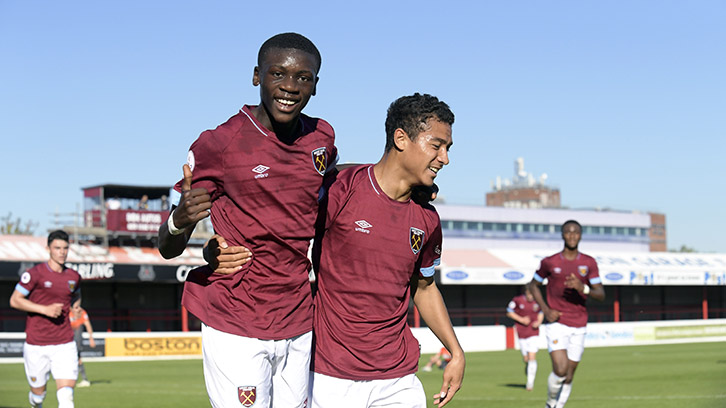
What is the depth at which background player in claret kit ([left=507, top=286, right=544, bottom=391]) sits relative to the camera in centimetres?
1916

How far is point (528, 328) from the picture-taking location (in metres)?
21.4

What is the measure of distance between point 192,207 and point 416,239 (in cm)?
162

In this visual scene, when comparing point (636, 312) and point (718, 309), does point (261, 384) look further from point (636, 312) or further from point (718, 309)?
point (718, 309)

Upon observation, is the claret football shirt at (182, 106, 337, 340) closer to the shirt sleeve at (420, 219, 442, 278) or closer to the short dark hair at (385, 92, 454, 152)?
the short dark hair at (385, 92, 454, 152)

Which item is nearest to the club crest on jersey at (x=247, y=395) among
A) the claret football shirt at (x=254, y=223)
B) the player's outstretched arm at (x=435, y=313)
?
the claret football shirt at (x=254, y=223)

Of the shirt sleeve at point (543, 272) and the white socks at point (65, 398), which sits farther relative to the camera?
the shirt sleeve at point (543, 272)

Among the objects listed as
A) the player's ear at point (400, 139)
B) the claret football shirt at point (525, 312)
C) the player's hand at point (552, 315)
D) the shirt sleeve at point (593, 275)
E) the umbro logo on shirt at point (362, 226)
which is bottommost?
the claret football shirt at point (525, 312)

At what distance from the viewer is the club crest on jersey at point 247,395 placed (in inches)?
181

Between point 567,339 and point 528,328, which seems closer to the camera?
point 567,339

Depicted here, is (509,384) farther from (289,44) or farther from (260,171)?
(289,44)

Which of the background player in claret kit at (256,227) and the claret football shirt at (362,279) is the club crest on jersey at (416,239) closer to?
the claret football shirt at (362,279)

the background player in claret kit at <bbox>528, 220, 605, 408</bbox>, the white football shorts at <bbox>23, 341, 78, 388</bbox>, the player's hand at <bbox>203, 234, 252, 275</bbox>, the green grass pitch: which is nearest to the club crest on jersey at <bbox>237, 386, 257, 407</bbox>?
the player's hand at <bbox>203, 234, 252, 275</bbox>

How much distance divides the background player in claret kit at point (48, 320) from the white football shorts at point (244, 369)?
738cm

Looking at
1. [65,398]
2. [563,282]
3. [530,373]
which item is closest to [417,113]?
[65,398]
